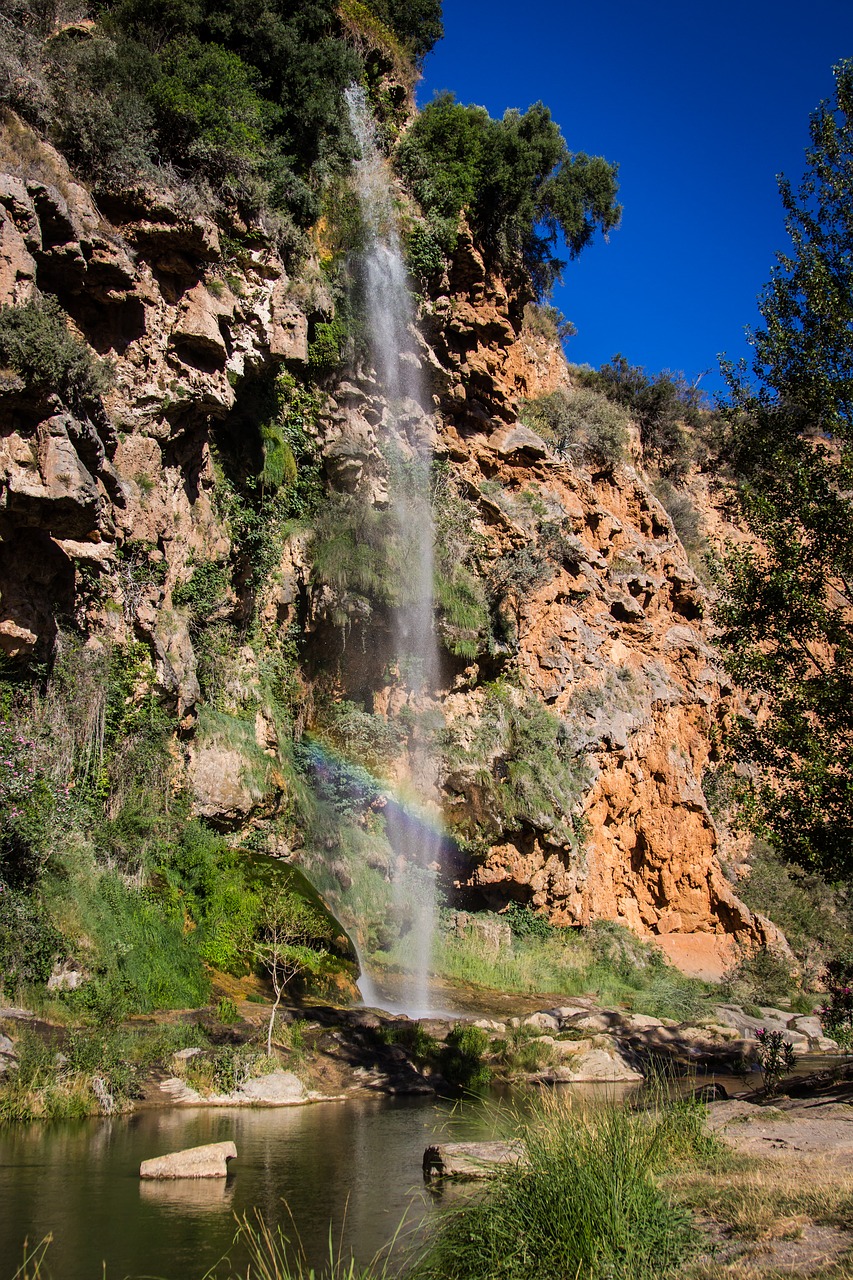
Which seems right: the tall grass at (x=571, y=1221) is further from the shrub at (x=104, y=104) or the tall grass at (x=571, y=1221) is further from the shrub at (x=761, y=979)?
the shrub at (x=761, y=979)

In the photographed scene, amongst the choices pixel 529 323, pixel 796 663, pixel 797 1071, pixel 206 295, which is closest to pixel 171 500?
pixel 206 295

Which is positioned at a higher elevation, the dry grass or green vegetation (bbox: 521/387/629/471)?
green vegetation (bbox: 521/387/629/471)

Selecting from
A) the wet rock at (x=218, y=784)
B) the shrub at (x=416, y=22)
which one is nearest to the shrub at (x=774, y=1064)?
the wet rock at (x=218, y=784)

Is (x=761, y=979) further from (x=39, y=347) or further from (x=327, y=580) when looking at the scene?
(x=39, y=347)

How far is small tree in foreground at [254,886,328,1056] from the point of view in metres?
15.7

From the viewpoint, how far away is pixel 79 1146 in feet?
31.4

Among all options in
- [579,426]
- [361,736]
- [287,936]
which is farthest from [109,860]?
[579,426]

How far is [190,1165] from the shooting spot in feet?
27.8

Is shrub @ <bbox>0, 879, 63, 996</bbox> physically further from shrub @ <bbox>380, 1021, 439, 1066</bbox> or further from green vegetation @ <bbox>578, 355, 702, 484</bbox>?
green vegetation @ <bbox>578, 355, 702, 484</bbox>

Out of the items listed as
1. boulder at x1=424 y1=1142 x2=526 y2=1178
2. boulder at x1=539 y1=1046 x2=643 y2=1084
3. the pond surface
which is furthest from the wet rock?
boulder at x1=424 y1=1142 x2=526 y2=1178

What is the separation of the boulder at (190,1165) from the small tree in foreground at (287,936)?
6034 mm

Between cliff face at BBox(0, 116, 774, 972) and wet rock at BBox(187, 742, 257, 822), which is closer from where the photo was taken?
cliff face at BBox(0, 116, 774, 972)

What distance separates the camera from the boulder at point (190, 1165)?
27.7 ft

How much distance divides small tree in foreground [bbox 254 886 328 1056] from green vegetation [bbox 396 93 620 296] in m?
21.2
